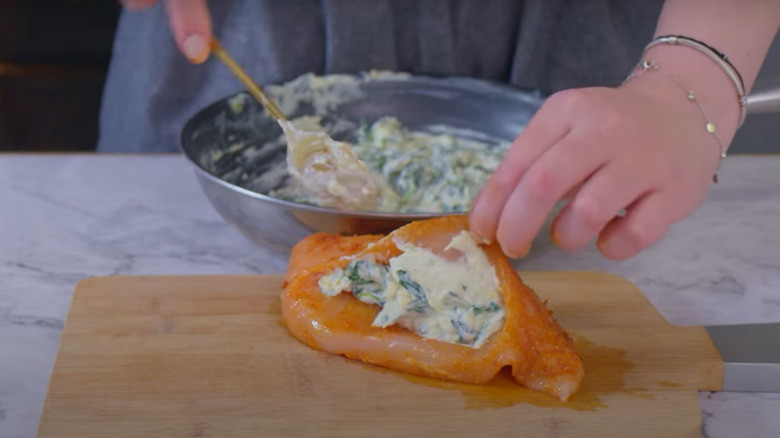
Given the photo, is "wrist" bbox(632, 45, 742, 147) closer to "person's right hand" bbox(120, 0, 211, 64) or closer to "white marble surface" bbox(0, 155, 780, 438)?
"white marble surface" bbox(0, 155, 780, 438)

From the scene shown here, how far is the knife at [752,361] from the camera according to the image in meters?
1.05

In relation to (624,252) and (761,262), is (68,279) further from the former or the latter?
(761,262)

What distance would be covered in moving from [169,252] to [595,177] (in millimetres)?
715

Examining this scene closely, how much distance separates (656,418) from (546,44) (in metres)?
0.95

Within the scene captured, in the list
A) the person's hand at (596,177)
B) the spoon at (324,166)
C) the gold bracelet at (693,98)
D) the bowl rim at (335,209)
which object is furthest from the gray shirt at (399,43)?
the person's hand at (596,177)

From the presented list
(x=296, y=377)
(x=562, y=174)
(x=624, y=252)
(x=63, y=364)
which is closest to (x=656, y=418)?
(x=624, y=252)

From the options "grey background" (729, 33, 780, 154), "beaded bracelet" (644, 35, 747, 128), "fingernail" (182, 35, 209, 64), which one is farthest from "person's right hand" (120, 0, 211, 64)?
"grey background" (729, 33, 780, 154)

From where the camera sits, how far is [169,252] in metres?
1.36

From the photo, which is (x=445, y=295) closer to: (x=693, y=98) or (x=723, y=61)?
(x=693, y=98)

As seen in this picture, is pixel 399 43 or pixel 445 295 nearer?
pixel 445 295

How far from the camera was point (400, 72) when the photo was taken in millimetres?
1688

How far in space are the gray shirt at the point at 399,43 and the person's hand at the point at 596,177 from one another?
0.61 metres

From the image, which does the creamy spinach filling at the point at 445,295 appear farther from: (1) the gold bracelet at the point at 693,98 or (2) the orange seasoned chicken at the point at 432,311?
(1) the gold bracelet at the point at 693,98

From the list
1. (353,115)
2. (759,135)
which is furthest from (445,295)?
(759,135)
